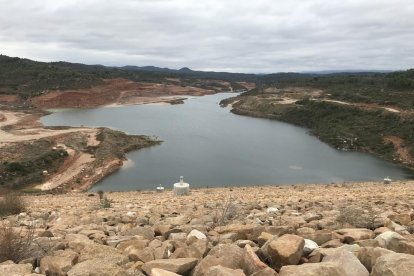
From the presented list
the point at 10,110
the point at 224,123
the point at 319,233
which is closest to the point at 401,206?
the point at 319,233

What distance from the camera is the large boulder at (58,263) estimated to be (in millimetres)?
3840

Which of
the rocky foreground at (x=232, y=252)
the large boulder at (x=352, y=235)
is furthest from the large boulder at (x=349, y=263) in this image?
the large boulder at (x=352, y=235)

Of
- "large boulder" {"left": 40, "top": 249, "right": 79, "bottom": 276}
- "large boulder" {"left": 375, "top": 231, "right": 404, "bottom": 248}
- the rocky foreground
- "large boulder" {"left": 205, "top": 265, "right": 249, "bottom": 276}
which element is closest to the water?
the rocky foreground

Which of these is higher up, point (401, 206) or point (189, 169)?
point (401, 206)

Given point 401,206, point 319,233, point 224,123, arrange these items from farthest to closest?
point 224,123, point 401,206, point 319,233

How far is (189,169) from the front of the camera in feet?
108

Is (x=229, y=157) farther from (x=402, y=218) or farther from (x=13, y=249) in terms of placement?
(x=13, y=249)

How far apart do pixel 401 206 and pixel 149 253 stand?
6069 mm

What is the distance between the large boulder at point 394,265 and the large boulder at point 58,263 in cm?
251

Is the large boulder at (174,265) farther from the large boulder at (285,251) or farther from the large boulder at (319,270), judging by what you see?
the large boulder at (319,270)

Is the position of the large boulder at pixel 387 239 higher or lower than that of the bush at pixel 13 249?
higher

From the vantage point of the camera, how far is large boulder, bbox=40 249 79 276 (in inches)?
151

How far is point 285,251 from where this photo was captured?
3.73m

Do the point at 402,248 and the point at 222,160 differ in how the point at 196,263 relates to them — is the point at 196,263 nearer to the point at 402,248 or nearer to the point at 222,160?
the point at 402,248
